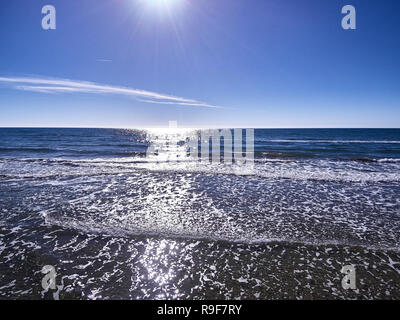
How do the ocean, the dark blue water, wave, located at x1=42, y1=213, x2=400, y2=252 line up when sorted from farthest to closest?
1. the dark blue water
2. wave, located at x1=42, y1=213, x2=400, y2=252
3. the ocean

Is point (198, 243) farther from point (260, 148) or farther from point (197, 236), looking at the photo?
point (260, 148)

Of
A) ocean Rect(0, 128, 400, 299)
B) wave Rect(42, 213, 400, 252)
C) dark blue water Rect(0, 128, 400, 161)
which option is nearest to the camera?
ocean Rect(0, 128, 400, 299)

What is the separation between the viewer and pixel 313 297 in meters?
3.95

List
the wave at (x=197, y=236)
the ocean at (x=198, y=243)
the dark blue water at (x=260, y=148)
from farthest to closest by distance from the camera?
1. the dark blue water at (x=260, y=148)
2. the wave at (x=197, y=236)
3. the ocean at (x=198, y=243)

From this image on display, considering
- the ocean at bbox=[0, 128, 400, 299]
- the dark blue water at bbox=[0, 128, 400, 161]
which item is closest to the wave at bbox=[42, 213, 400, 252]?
the ocean at bbox=[0, 128, 400, 299]

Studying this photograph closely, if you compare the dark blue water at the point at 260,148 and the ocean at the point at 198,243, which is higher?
the dark blue water at the point at 260,148

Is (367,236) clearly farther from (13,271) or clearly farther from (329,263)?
(13,271)

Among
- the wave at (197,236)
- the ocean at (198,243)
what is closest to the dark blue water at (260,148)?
the ocean at (198,243)

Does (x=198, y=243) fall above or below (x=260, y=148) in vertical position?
below

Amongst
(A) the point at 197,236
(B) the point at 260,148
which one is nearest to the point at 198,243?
(A) the point at 197,236

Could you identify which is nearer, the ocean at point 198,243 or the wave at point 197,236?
the ocean at point 198,243

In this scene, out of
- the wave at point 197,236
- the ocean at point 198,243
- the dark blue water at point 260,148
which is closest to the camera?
the ocean at point 198,243

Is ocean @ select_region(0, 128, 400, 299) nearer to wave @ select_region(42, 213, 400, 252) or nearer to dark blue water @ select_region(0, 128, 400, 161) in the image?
wave @ select_region(42, 213, 400, 252)

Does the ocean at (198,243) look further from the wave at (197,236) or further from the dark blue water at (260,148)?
the dark blue water at (260,148)
